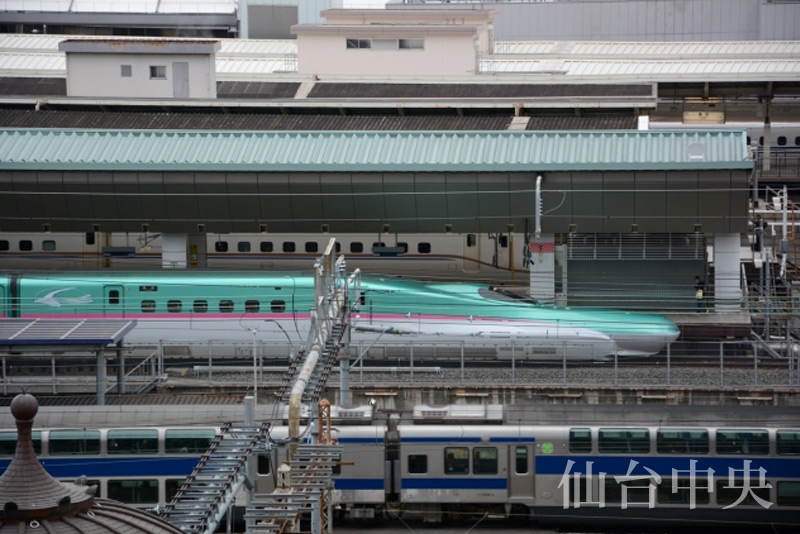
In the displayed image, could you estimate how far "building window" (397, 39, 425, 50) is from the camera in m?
61.0

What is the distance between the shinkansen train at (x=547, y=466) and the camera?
3120 cm

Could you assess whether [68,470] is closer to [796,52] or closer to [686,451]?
[686,451]

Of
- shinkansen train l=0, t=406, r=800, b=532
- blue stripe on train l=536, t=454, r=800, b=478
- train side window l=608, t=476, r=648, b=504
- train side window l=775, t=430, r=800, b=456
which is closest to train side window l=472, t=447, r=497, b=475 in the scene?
shinkansen train l=0, t=406, r=800, b=532

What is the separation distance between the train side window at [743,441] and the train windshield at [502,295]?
404 inches

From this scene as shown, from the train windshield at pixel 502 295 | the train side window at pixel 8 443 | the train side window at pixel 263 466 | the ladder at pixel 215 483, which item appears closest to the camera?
the ladder at pixel 215 483

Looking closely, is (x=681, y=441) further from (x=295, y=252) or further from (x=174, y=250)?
(x=295, y=252)

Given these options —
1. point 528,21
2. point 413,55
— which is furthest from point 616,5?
point 413,55

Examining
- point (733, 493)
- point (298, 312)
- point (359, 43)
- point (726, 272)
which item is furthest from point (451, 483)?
point (359, 43)

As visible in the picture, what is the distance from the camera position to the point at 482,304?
4003 cm

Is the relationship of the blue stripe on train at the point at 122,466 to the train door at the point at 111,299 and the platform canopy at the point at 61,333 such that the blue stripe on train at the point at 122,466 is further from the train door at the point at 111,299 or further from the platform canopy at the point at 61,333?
the train door at the point at 111,299

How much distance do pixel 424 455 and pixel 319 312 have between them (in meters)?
4.28

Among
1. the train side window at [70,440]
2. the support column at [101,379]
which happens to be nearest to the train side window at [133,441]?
the train side window at [70,440]

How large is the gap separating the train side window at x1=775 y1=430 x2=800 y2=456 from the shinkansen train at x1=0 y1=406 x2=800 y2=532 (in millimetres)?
20

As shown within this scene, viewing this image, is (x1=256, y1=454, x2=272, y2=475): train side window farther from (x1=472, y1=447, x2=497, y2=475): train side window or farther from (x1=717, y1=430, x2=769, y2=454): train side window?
(x1=717, y1=430, x2=769, y2=454): train side window
